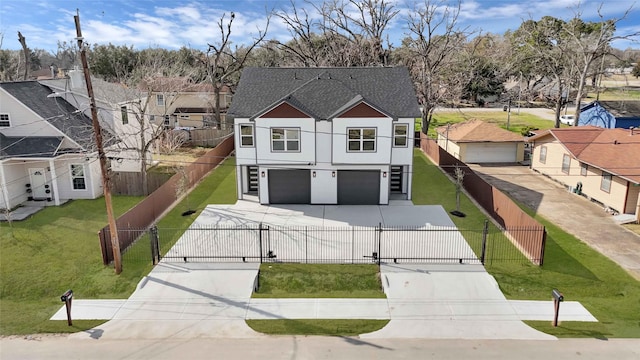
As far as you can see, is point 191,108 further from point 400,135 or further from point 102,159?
point 102,159

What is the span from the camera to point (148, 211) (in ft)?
70.7

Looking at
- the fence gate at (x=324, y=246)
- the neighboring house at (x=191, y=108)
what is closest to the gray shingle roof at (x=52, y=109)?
the fence gate at (x=324, y=246)

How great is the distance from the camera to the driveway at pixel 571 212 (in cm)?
1905

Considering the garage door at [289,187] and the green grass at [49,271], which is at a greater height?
the garage door at [289,187]

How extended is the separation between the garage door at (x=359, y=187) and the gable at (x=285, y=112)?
400 cm

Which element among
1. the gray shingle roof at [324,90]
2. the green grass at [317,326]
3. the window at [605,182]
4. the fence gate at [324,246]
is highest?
the gray shingle roof at [324,90]

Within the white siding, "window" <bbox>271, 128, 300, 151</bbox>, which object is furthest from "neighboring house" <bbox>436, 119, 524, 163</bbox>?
"window" <bbox>271, 128, 300, 151</bbox>

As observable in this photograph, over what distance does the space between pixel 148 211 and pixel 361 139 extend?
11600mm

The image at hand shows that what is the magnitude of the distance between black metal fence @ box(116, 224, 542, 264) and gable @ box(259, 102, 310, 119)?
6.50 meters

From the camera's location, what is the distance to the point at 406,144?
25.1 m

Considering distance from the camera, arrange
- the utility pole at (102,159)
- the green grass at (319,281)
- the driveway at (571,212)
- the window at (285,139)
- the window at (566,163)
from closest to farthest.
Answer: the utility pole at (102,159) < the green grass at (319,281) < the driveway at (571,212) < the window at (285,139) < the window at (566,163)

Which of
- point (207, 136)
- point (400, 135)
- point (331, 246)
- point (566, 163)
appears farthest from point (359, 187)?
point (207, 136)

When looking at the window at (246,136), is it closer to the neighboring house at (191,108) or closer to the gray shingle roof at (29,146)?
the gray shingle roof at (29,146)

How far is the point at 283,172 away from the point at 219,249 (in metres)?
7.38
